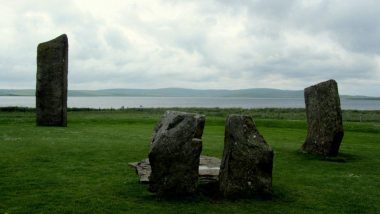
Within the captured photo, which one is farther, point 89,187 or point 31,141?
point 31,141

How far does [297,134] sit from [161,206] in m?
19.1

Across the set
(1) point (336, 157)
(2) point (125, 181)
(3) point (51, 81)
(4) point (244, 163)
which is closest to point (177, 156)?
(4) point (244, 163)

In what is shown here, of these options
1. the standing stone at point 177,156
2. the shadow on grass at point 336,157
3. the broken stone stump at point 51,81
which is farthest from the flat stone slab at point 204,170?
the broken stone stump at point 51,81

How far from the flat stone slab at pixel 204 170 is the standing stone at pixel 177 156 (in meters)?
0.86

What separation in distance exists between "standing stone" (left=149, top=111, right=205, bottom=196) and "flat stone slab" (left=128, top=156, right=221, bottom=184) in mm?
861

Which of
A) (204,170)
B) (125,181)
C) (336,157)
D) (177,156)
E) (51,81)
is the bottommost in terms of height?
(125,181)

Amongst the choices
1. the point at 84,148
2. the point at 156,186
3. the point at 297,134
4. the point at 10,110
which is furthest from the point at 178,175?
the point at 10,110

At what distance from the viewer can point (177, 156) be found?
34.6 ft

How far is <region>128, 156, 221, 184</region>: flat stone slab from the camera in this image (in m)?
11.6

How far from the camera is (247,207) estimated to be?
10.1 m

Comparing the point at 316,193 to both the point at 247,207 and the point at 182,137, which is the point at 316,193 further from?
the point at 182,137

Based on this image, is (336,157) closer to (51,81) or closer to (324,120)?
(324,120)

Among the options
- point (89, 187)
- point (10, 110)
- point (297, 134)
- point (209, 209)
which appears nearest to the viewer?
point (209, 209)

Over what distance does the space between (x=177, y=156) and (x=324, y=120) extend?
9515 millimetres
